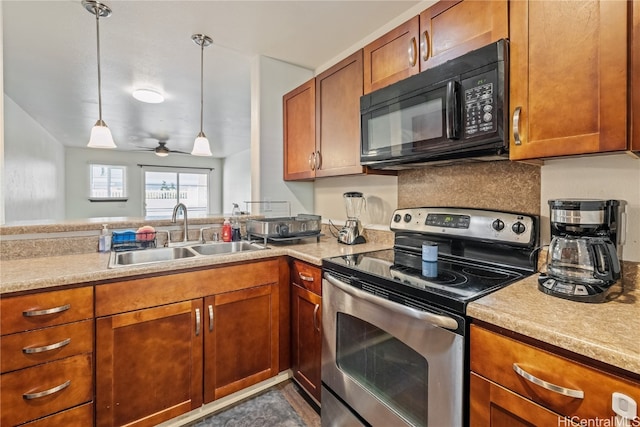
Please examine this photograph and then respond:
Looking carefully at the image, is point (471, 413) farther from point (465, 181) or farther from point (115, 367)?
point (115, 367)

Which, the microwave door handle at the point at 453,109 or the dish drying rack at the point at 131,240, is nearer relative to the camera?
the microwave door handle at the point at 453,109

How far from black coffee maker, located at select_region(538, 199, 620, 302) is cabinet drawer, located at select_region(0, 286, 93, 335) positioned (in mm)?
1736

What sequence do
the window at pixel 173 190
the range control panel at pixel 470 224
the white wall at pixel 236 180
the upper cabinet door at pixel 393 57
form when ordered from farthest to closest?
the window at pixel 173 190 < the white wall at pixel 236 180 < the upper cabinet door at pixel 393 57 < the range control panel at pixel 470 224

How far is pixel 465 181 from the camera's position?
155 cm

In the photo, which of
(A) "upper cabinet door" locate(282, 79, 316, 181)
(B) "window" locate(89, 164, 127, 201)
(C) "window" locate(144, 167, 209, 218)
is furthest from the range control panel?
(B) "window" locate(89, 164, 127, 201)

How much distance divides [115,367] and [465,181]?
1.88 meters

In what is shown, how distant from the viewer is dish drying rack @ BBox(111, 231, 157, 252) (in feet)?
5.64

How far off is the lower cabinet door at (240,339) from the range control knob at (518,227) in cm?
124

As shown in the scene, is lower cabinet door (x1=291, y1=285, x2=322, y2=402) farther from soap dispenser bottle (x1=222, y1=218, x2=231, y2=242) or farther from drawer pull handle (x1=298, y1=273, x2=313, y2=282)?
soap dispenser bottle (x1=222, y1=218, x2=231, y2=242)

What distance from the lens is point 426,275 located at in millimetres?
1209

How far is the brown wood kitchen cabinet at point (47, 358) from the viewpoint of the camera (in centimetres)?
108

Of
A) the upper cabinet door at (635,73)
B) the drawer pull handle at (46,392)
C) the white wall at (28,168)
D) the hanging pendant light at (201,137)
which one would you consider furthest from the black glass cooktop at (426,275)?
the white wall at (28,168)

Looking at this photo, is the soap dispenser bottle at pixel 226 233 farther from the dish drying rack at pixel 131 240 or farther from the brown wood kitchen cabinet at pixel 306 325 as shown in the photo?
the brown wood kitchen cabinet at pixel 306 325

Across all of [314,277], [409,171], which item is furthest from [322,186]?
[314,277]
